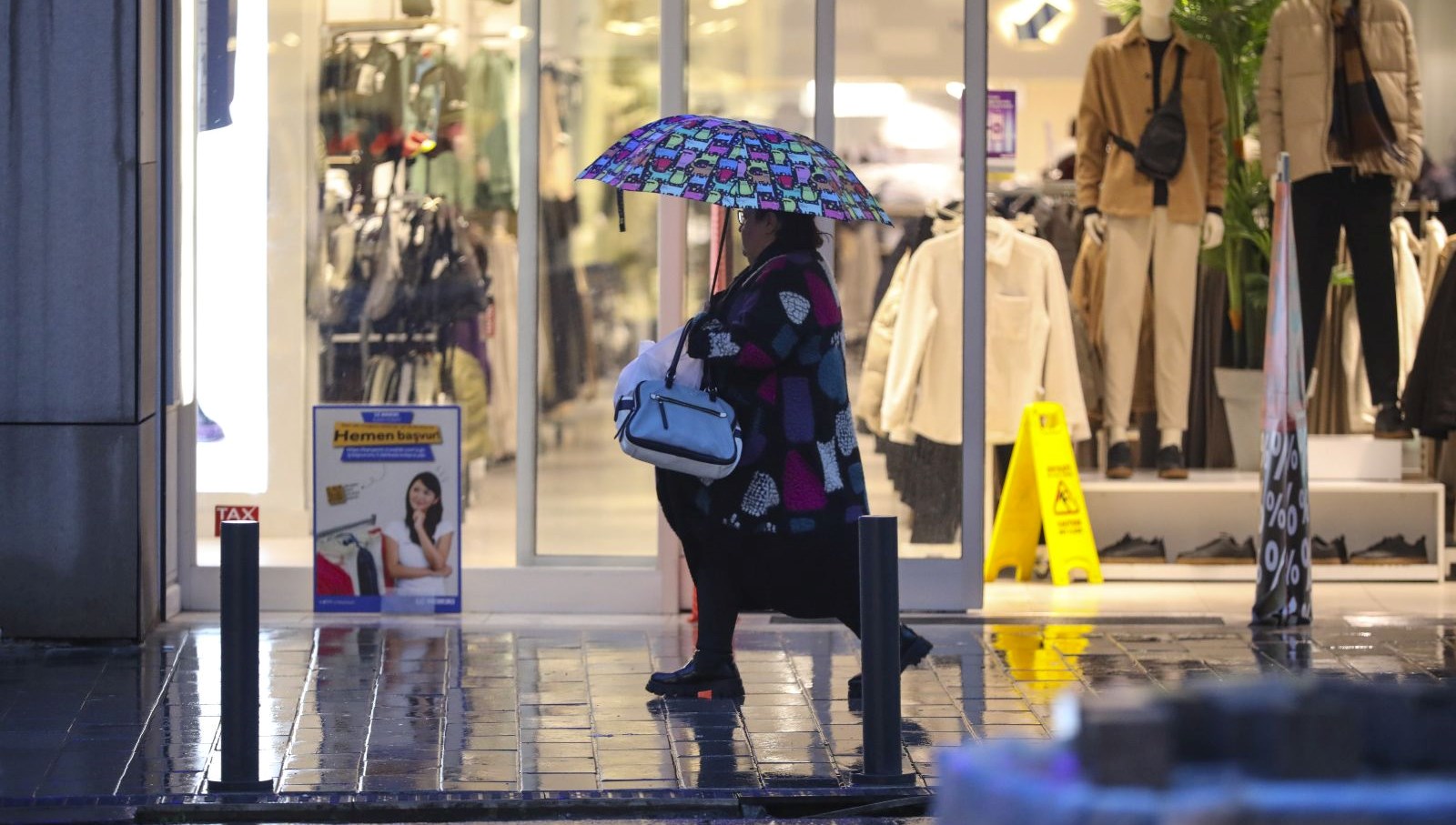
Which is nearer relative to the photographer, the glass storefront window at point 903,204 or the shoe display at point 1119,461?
the glass storefront window at point 903,204

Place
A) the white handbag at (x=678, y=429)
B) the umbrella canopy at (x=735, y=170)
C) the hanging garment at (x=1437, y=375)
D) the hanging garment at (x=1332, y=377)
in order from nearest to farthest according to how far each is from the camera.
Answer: the umbrella canopy at (x=735, y=170), the white handbag at (x=678, y=429), the hanging garment at (x=1437, y=375), the hanging garment at (x=1332, y=377)

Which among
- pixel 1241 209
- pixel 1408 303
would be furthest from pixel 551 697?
pixel 1408 303

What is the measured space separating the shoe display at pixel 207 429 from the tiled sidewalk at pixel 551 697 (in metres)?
0.80

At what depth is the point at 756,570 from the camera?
6637mm

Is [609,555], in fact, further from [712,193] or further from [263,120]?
[712,193]

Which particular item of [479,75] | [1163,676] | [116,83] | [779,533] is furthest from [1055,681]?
[116,83]

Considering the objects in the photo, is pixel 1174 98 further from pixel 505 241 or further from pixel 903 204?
pixel 505 241

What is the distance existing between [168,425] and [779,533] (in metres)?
3.14

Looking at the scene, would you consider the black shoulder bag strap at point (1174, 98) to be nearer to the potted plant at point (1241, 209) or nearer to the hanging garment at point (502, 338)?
the potted plant at point (1241, 209)

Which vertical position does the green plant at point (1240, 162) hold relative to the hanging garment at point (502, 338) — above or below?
above

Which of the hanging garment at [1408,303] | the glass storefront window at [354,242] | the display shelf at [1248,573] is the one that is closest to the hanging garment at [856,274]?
the glass storefront window at [354,242]

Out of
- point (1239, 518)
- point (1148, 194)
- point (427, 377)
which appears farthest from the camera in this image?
point (1148, 194)

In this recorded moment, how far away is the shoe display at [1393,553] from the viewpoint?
9.78 meters

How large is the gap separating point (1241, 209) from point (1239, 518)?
1.76 meters
